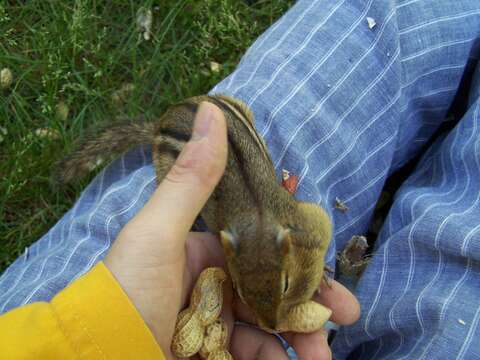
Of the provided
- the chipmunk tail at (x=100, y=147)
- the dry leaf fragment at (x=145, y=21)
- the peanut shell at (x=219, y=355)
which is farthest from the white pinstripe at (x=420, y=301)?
the dry leaf fragment at (x=145, y=21)

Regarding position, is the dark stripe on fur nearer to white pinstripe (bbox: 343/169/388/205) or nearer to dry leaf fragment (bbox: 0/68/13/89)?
white pinstripe (bbox: 343/169/388/205)

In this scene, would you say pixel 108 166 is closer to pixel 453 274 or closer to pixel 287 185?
pixel 287 185

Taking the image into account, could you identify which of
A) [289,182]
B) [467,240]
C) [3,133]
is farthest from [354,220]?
[3,133]

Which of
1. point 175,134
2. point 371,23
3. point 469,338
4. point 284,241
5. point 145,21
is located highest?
point 371,23

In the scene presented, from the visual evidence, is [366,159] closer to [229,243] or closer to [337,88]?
[337,88]

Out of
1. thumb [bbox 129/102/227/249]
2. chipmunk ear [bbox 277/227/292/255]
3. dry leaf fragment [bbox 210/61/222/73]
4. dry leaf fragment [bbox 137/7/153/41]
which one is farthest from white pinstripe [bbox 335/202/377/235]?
dry leaf fragment [bbox 137/7/153/41]
